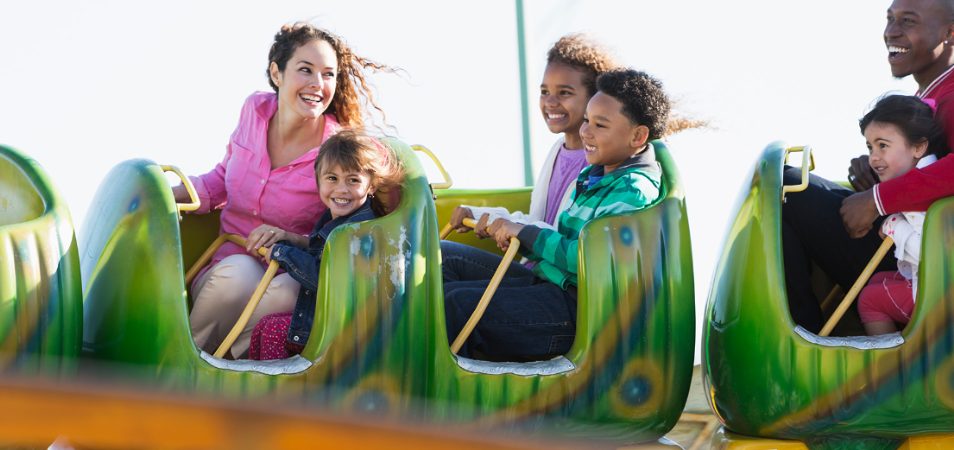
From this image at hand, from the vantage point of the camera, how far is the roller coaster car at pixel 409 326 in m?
2.03

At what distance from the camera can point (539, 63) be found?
4.27 metres

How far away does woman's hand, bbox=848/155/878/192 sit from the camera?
242 centimetres

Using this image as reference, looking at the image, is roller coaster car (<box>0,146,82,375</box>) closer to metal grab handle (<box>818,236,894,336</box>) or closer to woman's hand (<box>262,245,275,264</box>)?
woman's hand (<box>262,245,275,264</box>)

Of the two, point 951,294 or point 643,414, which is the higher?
point 951,294

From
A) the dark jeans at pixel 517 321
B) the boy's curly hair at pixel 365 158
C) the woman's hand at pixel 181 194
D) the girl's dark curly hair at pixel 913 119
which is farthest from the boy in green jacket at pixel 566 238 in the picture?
the woman's hand at pixel 181 194

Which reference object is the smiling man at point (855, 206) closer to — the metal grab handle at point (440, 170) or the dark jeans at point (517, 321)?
the dark jeans at point (517, 321)

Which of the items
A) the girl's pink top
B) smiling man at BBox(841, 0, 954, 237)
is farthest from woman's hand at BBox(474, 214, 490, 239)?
smiling man at BBox(841, 0, 954, 237)

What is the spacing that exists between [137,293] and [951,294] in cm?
149

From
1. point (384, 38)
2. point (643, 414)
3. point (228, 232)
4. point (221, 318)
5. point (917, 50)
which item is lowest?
point (643, 414)

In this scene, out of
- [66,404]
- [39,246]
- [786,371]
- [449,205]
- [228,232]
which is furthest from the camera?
[449,205]

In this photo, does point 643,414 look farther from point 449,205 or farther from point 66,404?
point 66,404

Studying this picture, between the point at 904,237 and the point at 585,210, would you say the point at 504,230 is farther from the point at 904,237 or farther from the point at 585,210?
the point at 904,237

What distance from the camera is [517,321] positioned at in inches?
87.5

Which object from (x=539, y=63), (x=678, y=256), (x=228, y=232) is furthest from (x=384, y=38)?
(x=678, y=256)
